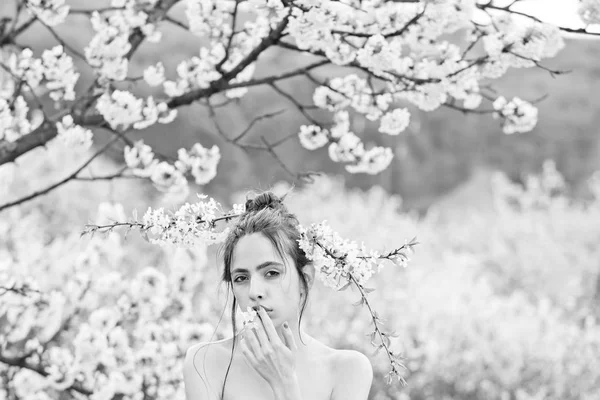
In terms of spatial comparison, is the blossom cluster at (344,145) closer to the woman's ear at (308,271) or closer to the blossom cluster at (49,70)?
the blossom cluster at (49,70)

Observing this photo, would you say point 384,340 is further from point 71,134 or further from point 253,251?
point 71,134

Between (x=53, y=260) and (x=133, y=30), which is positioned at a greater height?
(x=133, y=30)

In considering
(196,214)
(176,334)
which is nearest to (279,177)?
(176,334)

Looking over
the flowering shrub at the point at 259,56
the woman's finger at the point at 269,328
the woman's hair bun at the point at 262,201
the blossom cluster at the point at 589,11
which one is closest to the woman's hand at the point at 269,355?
the woman's finger at the point at 269,328

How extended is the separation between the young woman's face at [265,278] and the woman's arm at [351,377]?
7.6 inches

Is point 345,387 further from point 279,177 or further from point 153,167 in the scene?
point 279,177

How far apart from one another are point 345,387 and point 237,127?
74.2 feet

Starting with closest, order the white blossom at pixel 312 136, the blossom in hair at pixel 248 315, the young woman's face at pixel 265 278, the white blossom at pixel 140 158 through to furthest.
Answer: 1. the blossom in hair at pixel 248 315
2. the young woman's face at pixel 265 278
3. the white blossom at pixel 140 158
4. the white blossom at pixel 312 136

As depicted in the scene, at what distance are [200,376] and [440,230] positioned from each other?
67.7ft

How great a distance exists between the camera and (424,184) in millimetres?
30078

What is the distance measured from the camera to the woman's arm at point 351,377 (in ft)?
7.25

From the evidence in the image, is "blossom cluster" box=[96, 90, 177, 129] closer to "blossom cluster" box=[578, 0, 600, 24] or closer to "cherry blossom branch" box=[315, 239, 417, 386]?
"cherry blossom branch" box=[315, 239, 417, 386]

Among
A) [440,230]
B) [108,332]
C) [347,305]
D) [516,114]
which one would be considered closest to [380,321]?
[516,114]

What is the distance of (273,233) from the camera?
2221 millimetres
